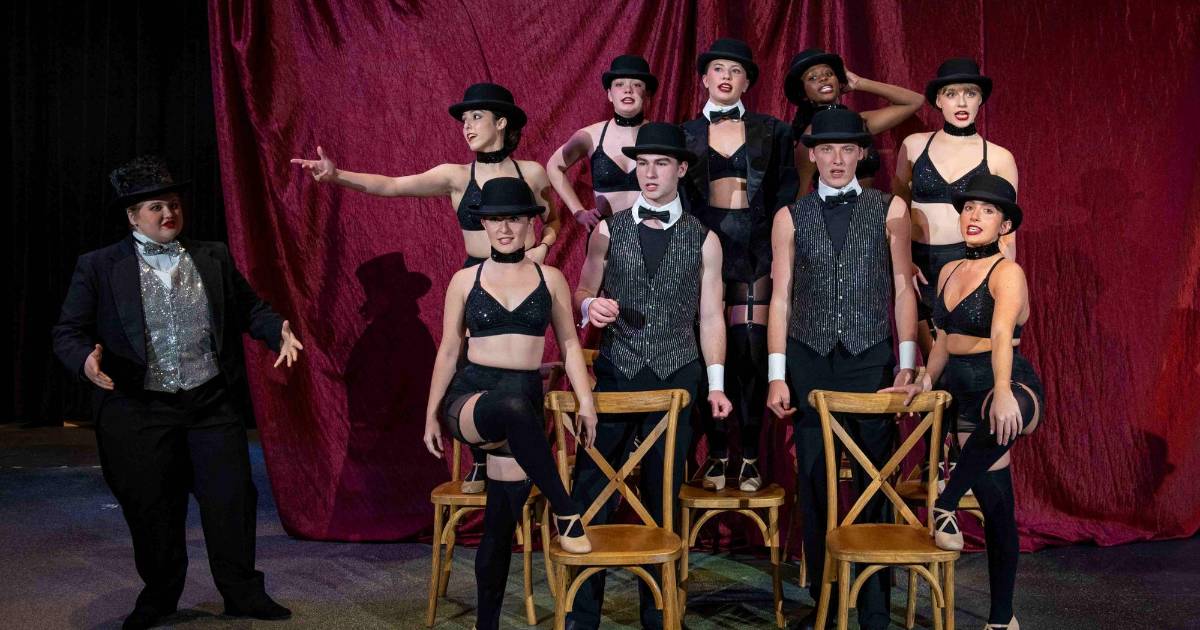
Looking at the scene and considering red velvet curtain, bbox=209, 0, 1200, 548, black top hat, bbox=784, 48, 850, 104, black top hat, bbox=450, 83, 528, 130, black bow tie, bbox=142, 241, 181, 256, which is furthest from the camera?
red velvet curtain, bbox=209, 0, 1200, 548

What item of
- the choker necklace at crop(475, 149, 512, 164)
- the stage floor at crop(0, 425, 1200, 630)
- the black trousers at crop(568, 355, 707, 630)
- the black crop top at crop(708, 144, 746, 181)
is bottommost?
the stage floor at crop(0, 425, 1200, 630)

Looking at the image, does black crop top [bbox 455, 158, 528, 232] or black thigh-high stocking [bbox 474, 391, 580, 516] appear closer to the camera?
black thigh-high stocking [bbox 474, 391, 580, 516]

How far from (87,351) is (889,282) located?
2.78m

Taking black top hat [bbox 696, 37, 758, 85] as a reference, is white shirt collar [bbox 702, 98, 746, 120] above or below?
below

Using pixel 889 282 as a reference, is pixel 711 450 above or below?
below

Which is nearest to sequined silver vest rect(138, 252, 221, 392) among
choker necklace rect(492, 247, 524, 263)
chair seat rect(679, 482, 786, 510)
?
choker necklace rect(492, 247, 524, 263)

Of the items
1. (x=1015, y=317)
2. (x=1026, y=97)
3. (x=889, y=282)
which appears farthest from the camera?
(x=1026, y=97)

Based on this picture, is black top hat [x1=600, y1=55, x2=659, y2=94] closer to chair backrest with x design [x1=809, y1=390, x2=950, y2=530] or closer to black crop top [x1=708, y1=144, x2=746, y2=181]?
black crop top [x1=708, y1=144, x2=746, y2=181]

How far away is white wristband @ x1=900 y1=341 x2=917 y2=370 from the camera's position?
380cm

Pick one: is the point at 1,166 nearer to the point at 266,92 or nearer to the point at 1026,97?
the point at 266,92

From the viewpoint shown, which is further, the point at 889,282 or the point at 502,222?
the point at 889,282

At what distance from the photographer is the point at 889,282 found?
12.7 feet

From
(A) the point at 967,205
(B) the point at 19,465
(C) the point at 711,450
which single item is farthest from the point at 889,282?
(B) the point at 19,465

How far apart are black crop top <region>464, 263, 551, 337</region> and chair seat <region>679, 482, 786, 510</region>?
Result: 0.90m
